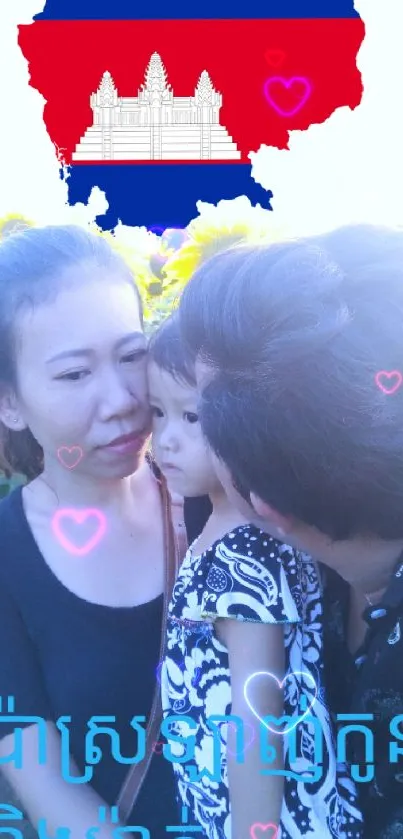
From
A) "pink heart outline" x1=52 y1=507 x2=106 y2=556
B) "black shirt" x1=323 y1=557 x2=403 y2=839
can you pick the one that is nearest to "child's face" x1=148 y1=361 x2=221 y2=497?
"pink heart outline" x1=52 y1=507 x2=106 y2=556

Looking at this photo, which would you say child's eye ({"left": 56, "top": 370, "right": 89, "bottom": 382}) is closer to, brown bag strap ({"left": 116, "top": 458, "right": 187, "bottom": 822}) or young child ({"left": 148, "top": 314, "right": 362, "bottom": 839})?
young child ({"left": 148, "top": 314, "right": 362, "bottom": 839})

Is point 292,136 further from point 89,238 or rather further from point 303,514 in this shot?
point 303,514

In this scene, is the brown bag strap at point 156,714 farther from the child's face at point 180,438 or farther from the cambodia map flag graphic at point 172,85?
the cambodia map flag graphic at point 172,85

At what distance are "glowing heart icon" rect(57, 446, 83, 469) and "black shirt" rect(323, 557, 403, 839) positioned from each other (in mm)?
537

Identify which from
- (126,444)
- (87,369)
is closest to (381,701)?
(126,444)

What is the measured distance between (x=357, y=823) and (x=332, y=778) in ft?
0.23

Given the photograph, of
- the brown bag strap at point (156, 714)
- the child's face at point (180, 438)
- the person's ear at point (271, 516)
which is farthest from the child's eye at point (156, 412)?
the person's ear at point (271, 516)

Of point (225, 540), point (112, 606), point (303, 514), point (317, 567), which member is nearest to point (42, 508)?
point (112, 606)

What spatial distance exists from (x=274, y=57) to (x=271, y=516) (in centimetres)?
118

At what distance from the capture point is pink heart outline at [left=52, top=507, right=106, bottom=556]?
1.24 meters

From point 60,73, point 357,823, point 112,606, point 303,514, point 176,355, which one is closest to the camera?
point 303,514

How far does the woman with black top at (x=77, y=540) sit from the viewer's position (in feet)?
3.60

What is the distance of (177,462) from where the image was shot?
112 centimetres

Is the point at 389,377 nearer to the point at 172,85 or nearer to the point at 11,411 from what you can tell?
the point at 11,411
